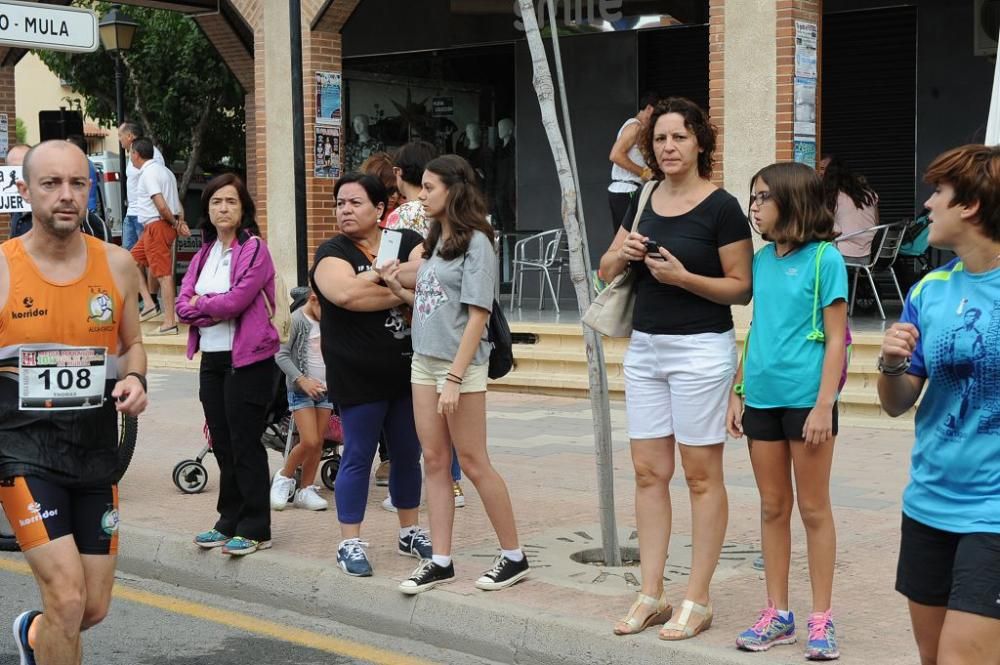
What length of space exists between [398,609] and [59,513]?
2.16 metres

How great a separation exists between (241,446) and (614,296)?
7.59 feet

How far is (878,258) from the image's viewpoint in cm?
1380

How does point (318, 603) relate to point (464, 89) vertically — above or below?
below

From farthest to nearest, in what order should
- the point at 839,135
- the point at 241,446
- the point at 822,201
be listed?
1. the point at 839,135
2. the point at 241,446
3. the point at 822,201

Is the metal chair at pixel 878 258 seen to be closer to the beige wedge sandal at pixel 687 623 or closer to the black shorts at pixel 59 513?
the beige wedge sandal at pixel 687 623

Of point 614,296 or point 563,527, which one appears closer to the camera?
point 614,296

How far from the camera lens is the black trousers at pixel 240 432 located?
696cm

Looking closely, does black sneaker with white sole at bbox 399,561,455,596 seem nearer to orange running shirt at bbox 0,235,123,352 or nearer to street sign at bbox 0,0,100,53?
orange running shirt at bbox 0,235,123,352

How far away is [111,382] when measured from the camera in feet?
15.8

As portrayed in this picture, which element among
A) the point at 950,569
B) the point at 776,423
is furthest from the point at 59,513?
the point at 950,569

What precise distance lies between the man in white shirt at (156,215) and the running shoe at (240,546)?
909 centimetres

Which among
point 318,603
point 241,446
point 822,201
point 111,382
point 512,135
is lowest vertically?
point 318,603

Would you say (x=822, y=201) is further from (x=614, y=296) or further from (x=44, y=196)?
(x=44, y=196)

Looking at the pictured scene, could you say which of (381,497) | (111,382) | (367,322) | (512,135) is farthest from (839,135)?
(111,382)
